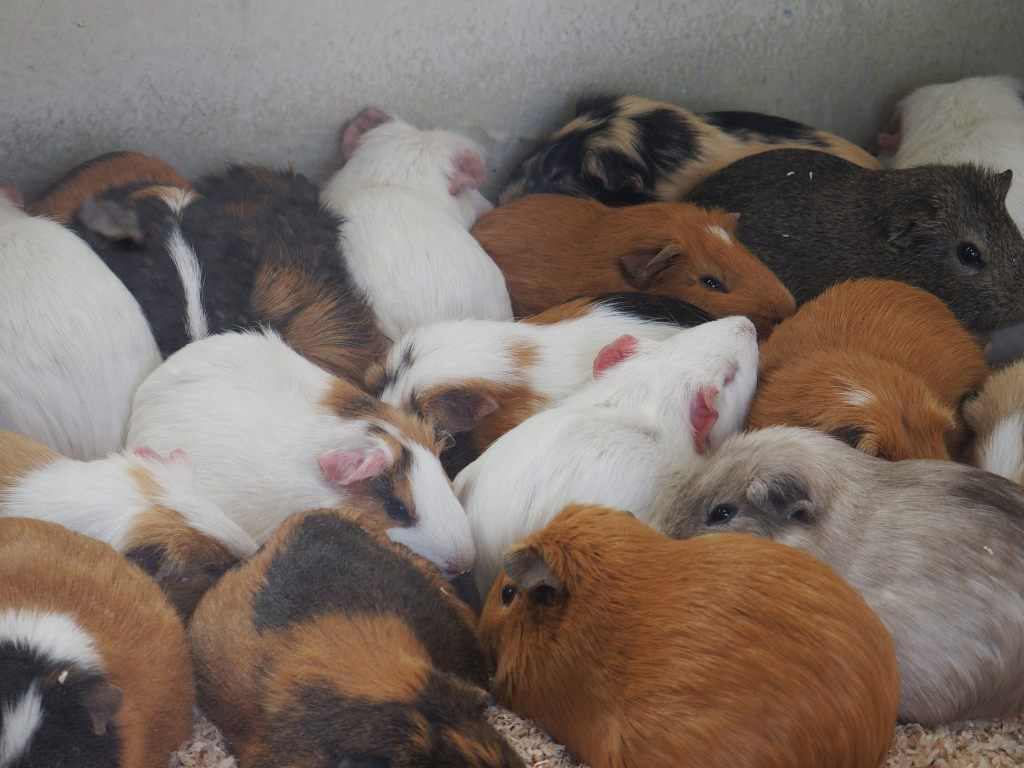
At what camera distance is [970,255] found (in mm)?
2938

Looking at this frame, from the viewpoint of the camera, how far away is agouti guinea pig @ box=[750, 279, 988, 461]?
86.5 inches

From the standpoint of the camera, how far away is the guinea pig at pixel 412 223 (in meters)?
2.78

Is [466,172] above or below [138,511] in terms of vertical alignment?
above

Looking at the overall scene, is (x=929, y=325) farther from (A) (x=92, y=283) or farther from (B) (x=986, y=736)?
(A) (x=92, y=283)

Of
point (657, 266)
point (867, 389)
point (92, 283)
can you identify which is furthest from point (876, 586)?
point (92, 283)

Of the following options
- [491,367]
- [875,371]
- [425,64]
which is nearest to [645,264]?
[491,367]

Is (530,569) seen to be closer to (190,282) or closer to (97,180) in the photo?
(190,282)

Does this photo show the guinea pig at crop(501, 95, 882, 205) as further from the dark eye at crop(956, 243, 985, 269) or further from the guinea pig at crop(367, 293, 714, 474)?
the guinea pig at crop(367, 293, 714, 474)

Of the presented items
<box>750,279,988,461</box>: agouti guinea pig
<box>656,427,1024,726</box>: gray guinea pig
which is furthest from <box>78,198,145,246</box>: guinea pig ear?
<box>750,279,988,461</box>: agouti guinea pig

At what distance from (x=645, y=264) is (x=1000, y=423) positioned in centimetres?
105

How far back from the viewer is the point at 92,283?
91.7 inches

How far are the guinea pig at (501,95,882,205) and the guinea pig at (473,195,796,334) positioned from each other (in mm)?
141

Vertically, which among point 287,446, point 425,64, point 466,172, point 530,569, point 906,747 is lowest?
point 906,747

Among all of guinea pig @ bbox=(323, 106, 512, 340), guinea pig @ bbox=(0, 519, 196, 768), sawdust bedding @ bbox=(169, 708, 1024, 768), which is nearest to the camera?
guinea pig @ bbox=(0, 519, 196, 768)
